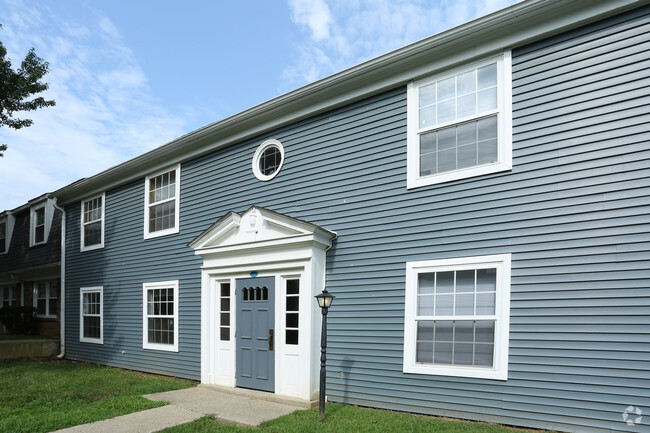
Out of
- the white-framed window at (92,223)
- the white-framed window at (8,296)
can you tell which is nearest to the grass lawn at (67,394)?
the white-framed window at (92,223)

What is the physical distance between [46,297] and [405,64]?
54.3 ft

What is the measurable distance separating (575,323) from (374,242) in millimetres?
2918

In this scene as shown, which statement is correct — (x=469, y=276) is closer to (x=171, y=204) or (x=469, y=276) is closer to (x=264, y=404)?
(x=264, y=404)

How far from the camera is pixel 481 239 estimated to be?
5.88 m

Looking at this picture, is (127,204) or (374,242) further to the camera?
(127,204)

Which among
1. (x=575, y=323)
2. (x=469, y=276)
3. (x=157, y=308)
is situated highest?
(x=469, y=276)

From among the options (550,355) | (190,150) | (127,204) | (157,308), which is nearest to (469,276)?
(550,355)

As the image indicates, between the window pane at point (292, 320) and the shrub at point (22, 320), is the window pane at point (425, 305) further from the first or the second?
the shrub at point (22, 320)

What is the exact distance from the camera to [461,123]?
6211mm

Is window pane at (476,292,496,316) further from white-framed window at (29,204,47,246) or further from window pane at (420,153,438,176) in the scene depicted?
white-framed window at (29,204,47,246)

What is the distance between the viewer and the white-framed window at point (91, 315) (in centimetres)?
1233

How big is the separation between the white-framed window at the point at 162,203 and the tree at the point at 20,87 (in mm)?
5158

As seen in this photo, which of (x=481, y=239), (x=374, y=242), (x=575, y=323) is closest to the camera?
(x=575, y=323)

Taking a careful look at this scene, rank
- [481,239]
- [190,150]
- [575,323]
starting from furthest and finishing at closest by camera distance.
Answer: [190,150] < [481,239] < [575,323]
